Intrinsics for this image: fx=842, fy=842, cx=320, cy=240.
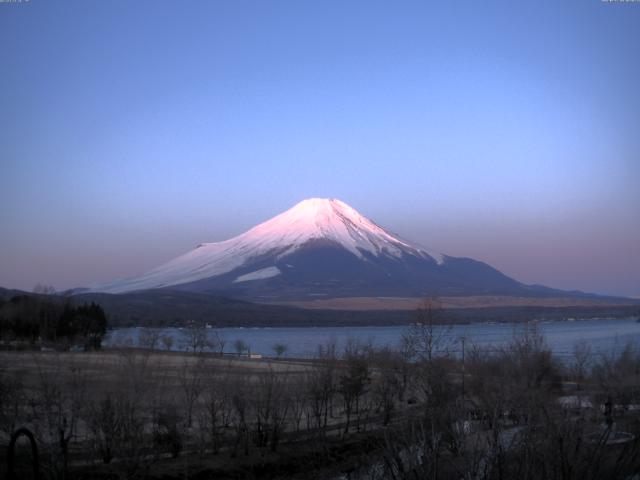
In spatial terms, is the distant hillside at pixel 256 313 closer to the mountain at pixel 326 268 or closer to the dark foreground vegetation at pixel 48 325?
the mountain at pixel 326 268

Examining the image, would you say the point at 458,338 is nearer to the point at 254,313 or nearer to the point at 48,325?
the point at 48,325

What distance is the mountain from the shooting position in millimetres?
154750

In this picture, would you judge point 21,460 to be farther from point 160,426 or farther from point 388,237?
point 388,237

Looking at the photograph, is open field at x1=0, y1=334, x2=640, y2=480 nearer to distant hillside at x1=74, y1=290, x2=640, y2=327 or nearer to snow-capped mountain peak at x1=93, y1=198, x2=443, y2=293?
distant hillside at x1=74, y1=290, x2=640, y2=327

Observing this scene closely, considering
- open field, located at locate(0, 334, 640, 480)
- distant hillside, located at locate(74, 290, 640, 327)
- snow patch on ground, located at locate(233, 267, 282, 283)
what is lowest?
open field, located at locate(0, 334, 640, 480)

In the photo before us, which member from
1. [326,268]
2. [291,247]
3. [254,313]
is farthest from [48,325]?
[291,247]

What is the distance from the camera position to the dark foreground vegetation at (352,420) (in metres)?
8.94

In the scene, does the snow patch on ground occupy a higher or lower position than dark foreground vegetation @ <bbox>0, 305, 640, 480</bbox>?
higher

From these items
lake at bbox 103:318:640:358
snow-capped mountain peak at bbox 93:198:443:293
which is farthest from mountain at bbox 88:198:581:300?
lake at bbox 103:318:640:358

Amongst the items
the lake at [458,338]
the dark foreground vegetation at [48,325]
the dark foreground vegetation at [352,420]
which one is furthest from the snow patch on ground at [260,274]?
the dark foreground vegetation at [352,420]

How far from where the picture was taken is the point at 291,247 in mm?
181500

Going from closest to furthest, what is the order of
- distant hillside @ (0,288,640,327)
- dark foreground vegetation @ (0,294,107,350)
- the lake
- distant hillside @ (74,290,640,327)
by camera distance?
the lake, dark foreground vegetation @ (0,294,107,350), distant hillside @ (0,288,640,327), distant hillside @ (74,290,640,327)

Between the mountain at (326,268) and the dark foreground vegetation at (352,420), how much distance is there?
117 meters

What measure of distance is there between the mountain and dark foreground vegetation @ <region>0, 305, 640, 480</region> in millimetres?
116987
